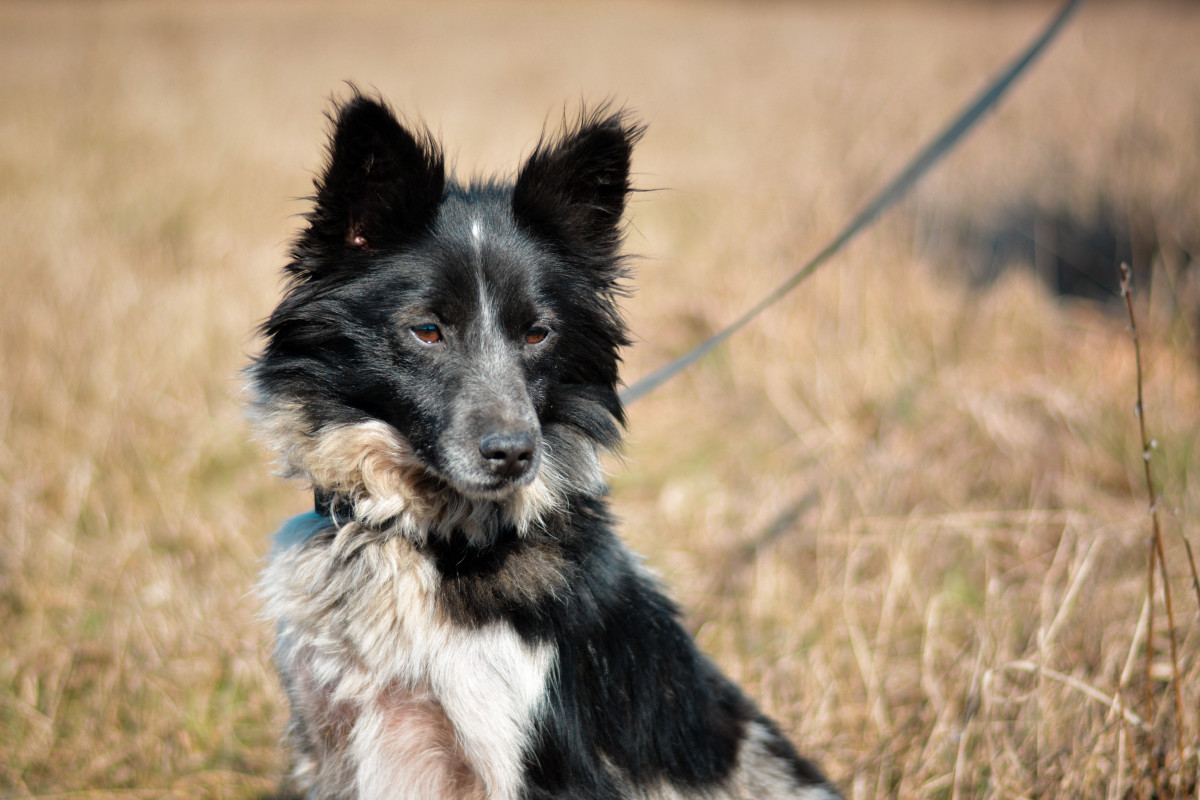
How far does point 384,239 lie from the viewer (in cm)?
248

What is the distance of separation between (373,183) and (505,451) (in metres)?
0.94

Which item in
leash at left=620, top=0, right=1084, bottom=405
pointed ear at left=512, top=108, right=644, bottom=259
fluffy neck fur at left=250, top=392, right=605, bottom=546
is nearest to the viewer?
fluffy neck fur at left=250, top=392, right=605, bottom=546

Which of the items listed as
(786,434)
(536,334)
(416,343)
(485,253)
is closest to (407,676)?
(416,343)

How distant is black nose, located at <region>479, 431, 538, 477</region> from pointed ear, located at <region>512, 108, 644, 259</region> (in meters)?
0.82

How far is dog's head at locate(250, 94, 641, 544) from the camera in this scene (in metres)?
2.35

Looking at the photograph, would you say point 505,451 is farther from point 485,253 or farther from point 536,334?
point 485,253

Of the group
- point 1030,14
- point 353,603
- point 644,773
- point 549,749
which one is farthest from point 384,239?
point 1030,14

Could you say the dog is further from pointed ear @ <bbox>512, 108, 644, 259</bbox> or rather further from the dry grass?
the dry grass

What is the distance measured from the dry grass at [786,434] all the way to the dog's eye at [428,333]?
77 centimetres

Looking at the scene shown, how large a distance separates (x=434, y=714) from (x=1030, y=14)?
15.7 meters

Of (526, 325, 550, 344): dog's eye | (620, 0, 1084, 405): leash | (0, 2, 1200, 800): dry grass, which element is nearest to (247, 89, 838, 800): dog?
(526, 325, 550, 344): dog's eye

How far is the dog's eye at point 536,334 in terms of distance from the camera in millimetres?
2561

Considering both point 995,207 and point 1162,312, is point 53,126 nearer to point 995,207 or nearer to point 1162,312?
point 995,207

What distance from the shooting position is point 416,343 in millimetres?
2438
